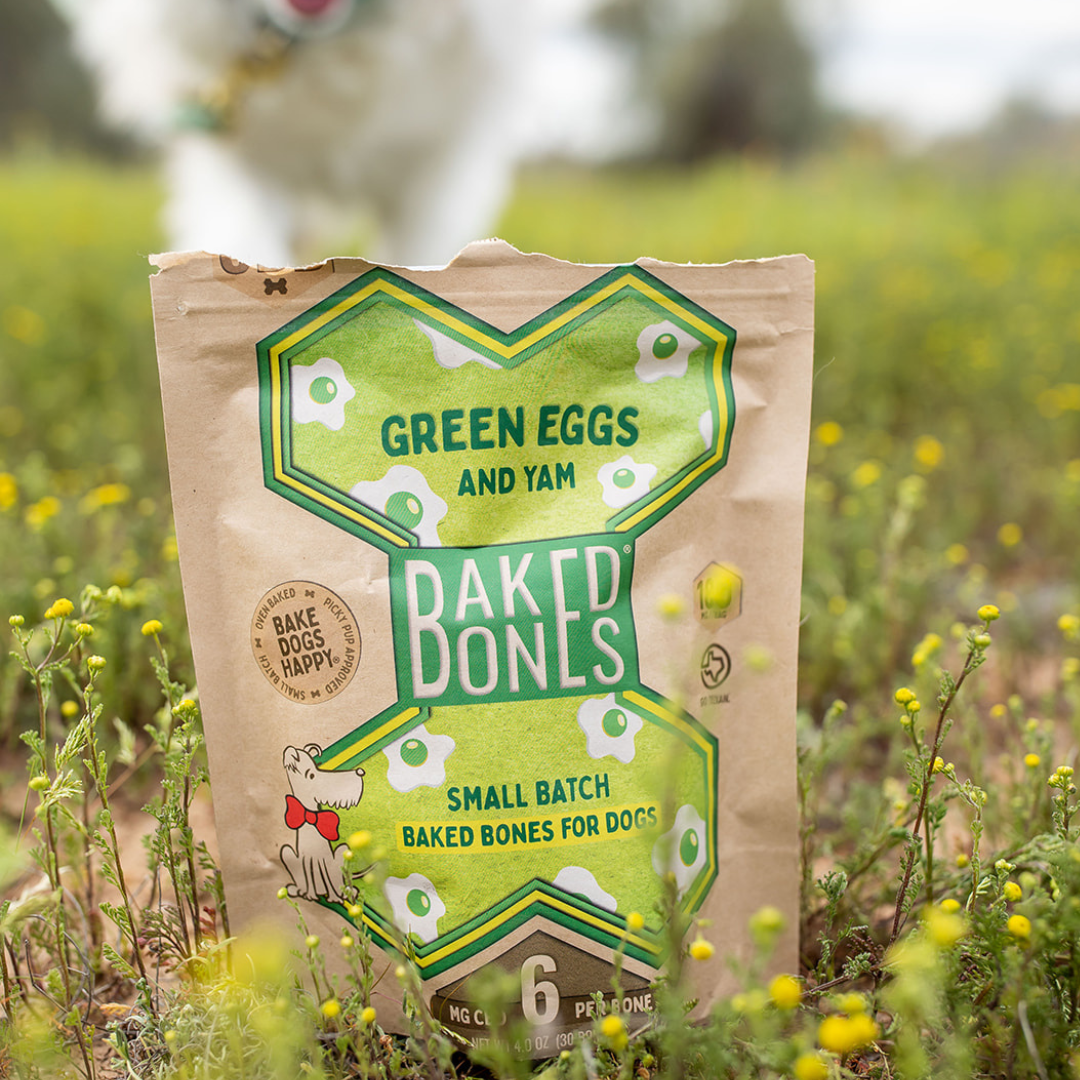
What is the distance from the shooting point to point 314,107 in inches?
104

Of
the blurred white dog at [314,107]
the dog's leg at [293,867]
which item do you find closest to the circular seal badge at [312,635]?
the dog's leg at [293,867]

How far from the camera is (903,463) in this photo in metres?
2.04

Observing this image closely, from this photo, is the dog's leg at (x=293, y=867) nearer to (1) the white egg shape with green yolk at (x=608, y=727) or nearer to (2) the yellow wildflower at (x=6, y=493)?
(1) the white egg shape with green yolk at (x=608, y=727)

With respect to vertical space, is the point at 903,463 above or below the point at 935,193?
below

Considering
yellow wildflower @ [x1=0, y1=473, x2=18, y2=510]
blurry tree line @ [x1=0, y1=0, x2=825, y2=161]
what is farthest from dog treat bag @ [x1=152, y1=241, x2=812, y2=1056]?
blurry tree line @ [x1=0, y1=0, x2=825, y2=161]

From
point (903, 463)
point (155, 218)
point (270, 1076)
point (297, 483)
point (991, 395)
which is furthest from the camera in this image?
point (155, 218)

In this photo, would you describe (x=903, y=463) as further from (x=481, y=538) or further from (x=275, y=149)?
(x=275, y=149)

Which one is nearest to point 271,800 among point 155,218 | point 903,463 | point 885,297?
point 903,463

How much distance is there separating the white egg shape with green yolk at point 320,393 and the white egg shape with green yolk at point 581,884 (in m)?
0.43

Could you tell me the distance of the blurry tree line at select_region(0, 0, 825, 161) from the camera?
17.0 meters

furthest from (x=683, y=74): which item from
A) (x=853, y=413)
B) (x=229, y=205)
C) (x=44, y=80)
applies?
(x=853, y=413)

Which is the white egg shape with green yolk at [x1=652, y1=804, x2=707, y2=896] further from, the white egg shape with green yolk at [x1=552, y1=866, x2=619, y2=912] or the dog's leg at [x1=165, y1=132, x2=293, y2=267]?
the dog's leg at [x1=165, y1=132, x2=293, y2=267]

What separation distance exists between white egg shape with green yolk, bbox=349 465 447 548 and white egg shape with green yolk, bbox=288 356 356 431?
61 mm

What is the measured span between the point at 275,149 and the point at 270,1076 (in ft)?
8.72
